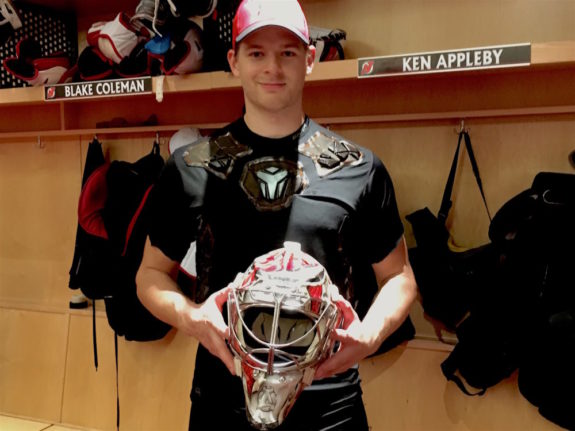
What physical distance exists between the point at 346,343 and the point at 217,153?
440 mm

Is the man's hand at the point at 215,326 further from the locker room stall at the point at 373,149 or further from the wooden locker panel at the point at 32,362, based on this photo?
the wooden locker panel at the point at 32,362

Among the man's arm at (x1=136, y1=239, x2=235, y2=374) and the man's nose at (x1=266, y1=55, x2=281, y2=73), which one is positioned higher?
the man's nose at (x1=266, y1=55, x2=281, y2=73)

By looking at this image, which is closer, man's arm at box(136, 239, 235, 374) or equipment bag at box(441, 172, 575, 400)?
man's arm at box(136, 239, 235, 374)

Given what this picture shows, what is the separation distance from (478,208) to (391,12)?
30.3 inches

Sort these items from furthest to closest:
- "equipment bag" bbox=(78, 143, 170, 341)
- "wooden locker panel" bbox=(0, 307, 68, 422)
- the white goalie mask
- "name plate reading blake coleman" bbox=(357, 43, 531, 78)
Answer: "wooden locker panel" bbox=(0, 307, 68, 422) < "equipment bag" bbox=(78, 143, 170, 341) < "name plate reading blake coleman" bbox=(357, 43, 531, 78) < the white goalie mask

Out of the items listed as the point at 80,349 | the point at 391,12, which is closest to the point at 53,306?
the point at 80,349

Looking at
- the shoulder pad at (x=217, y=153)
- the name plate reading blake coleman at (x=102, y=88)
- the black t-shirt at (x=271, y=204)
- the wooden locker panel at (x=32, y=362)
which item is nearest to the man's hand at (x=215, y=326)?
the black t-shirt at (x=271, y=204)

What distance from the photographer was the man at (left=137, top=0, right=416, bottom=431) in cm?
99

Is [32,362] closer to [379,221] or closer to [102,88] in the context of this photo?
[102,88]

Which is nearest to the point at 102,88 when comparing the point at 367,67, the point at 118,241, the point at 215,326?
the point at 118,241

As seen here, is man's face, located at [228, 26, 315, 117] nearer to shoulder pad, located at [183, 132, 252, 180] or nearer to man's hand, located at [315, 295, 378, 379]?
shoulder pad, located at [183, 132, 252, 180]

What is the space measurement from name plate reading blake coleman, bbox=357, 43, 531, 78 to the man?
0.61 metres

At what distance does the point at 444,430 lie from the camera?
1.86m

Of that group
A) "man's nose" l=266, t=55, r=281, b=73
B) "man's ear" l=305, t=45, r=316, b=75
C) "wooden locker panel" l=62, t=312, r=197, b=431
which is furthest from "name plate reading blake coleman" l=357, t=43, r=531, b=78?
"wooden locker panel" l=62, t=312, r=197, b=431
